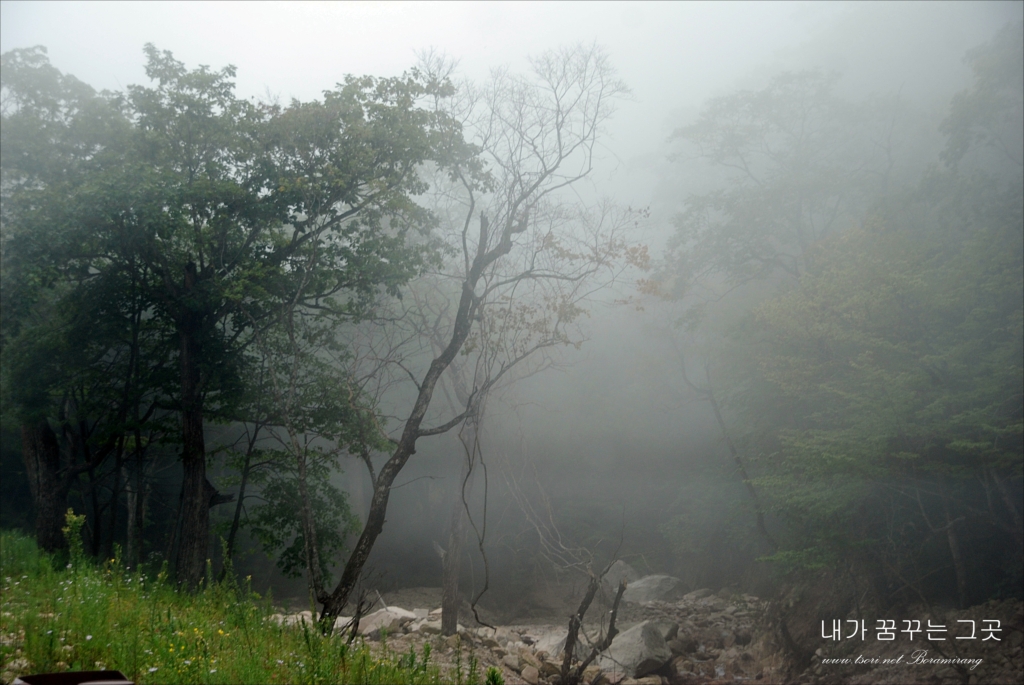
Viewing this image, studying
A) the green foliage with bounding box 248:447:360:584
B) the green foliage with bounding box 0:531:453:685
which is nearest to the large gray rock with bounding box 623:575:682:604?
the green foliage with bounding box 248:447:360:584

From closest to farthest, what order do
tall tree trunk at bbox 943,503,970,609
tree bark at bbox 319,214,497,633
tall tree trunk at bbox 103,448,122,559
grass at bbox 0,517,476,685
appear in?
grass at bbox 0,517,476,685, tree bark at bbox 319,214,497,633, tall tree trunk at bbox 943,503,970,609, tall tree trunk at bbox 103,448,122,559

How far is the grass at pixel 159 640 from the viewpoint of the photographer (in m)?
3.22

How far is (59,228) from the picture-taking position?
7590mm

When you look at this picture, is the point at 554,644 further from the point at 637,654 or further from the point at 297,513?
the point at 297,513

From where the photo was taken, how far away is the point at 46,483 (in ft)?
34.9

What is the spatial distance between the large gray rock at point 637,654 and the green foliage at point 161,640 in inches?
197

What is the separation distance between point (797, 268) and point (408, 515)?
1399 centimetres

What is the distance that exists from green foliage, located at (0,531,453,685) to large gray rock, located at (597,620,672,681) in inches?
197

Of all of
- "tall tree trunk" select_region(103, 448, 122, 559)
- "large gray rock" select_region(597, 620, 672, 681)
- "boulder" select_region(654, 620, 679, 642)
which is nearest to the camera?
"large gray rock" select_region(597, 620, 672, 681)

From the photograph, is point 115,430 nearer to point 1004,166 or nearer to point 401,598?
point 401,598

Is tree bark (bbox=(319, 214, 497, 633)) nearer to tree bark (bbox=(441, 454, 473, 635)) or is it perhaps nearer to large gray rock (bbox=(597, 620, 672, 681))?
tree bark (bbox=(441, 454, 473, 635))

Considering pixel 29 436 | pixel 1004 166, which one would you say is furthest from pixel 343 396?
pixel 1004 166

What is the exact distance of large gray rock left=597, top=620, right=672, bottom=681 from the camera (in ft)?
28.7

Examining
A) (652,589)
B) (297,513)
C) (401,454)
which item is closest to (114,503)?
(297,513)
